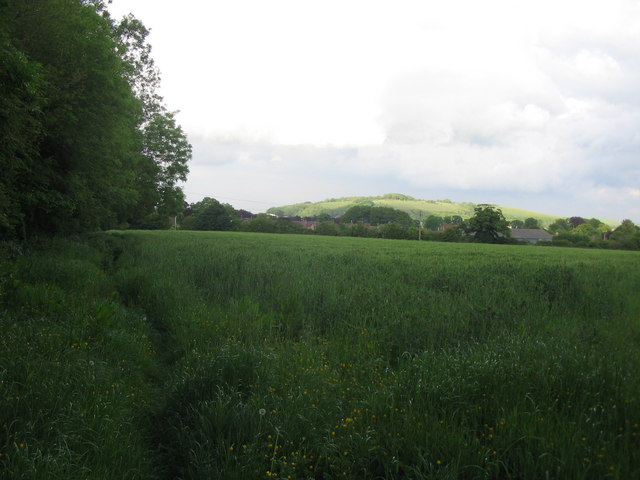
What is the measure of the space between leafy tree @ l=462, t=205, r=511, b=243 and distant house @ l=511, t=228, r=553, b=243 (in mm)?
6498

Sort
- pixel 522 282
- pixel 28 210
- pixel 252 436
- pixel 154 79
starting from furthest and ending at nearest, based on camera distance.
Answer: pixel 154 79 → pixel 28 210 → pixel 522 282 → pixel 252 436

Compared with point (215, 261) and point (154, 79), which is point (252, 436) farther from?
point (154, 79)

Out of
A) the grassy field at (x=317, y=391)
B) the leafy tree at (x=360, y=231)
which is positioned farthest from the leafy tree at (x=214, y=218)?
the grassy field at (x=317, y=391)

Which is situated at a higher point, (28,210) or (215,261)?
(28,210)

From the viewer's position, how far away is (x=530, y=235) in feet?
149

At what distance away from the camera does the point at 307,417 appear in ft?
11.0

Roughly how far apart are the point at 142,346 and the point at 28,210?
41.6 ft

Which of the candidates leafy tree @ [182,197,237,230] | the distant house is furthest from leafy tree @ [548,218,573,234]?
leafy tree @ [182,197,237,230]

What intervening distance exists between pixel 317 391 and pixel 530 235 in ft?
163

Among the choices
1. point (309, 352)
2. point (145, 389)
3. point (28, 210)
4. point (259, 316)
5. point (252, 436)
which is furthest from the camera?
point (28, 210)

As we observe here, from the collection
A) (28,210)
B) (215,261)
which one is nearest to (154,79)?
(28,210)

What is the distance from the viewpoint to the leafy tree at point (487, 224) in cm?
3369

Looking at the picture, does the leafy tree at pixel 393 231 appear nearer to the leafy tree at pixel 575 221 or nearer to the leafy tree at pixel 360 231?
the leafy tree at pixel 360 231

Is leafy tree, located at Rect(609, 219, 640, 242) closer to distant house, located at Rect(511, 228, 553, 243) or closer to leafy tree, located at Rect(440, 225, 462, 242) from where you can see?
distant house, located at Rect(511, 228, 553, 243)
